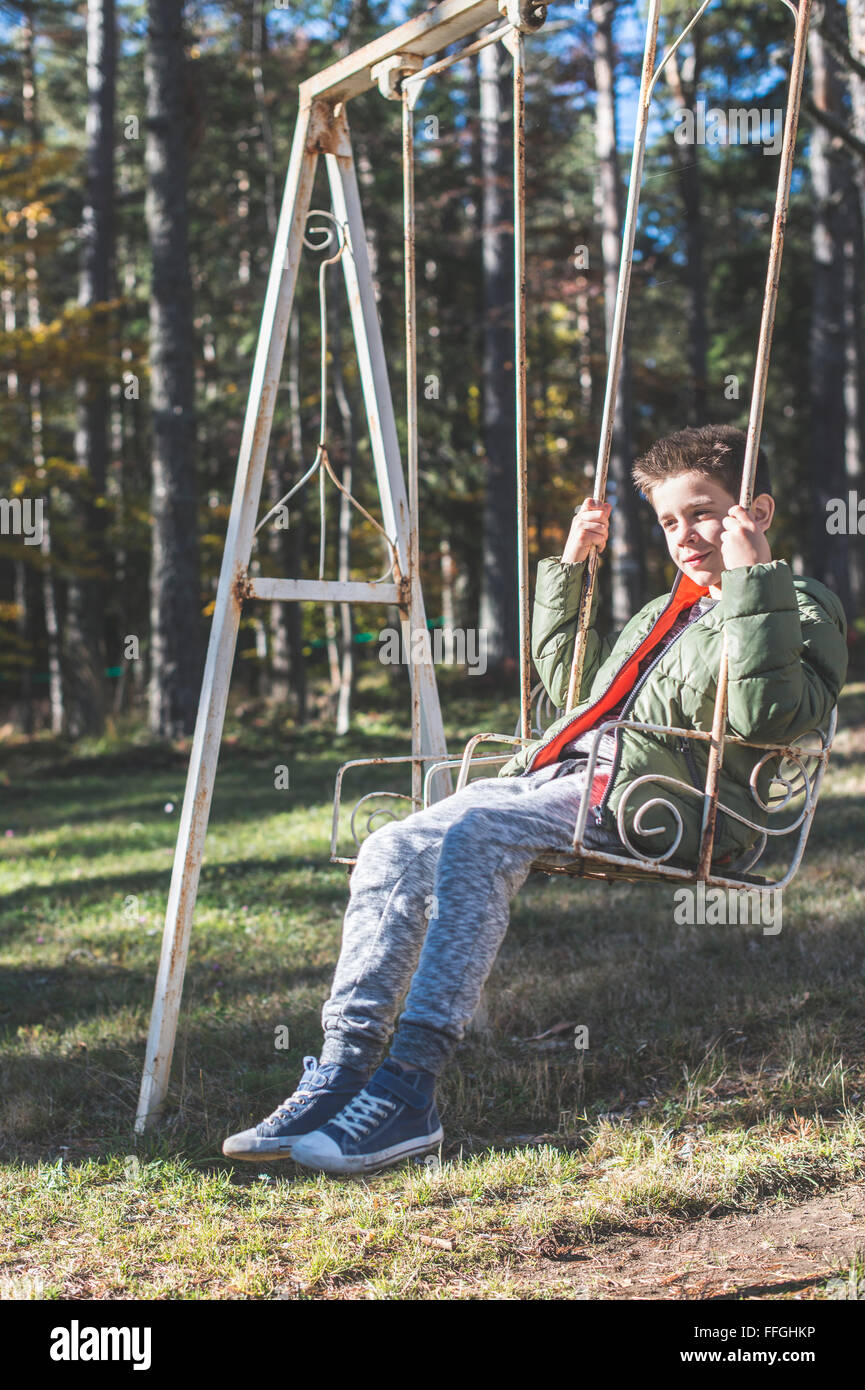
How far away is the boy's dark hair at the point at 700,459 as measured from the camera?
3.08 m

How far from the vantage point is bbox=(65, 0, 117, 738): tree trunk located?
49.1 ft

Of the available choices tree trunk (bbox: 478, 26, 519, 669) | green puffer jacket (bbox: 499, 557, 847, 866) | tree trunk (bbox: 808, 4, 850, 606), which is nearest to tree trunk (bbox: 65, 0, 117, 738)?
tree trunk (bbox: 478, 26, 519, 669)

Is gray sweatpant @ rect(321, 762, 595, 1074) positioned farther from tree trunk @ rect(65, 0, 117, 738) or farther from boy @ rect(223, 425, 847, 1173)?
tree trunk @ rect(65, 0, 117, 738)

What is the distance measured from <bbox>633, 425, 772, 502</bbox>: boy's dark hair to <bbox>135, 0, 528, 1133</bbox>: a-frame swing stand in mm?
973

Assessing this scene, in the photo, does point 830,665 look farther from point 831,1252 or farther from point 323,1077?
point 323,1077

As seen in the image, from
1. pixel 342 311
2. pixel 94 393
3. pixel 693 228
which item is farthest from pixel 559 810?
pixel 693 228

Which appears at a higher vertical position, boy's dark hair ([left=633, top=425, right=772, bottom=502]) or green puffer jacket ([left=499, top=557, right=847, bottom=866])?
boy's dark hair ([left=633, top=425, right=772, bottom=502])

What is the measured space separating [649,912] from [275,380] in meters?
2.83

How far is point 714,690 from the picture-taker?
2971mm

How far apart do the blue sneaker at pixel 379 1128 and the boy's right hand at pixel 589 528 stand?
1440mm

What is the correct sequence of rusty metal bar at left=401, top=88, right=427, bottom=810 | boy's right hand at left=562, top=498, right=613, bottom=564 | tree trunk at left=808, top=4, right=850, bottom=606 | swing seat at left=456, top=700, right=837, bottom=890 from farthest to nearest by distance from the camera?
1. tree trunk at left=808, top=4, right=850, bottom=606
2. rusty metal bar at left=401, top=88, right=427, bottom=810
3. boy's right hand at left=562, top=498, right=613, bottom=564
4. swing seat at left=456, top=700, right=837, bottom=890

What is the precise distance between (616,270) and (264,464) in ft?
35.4
